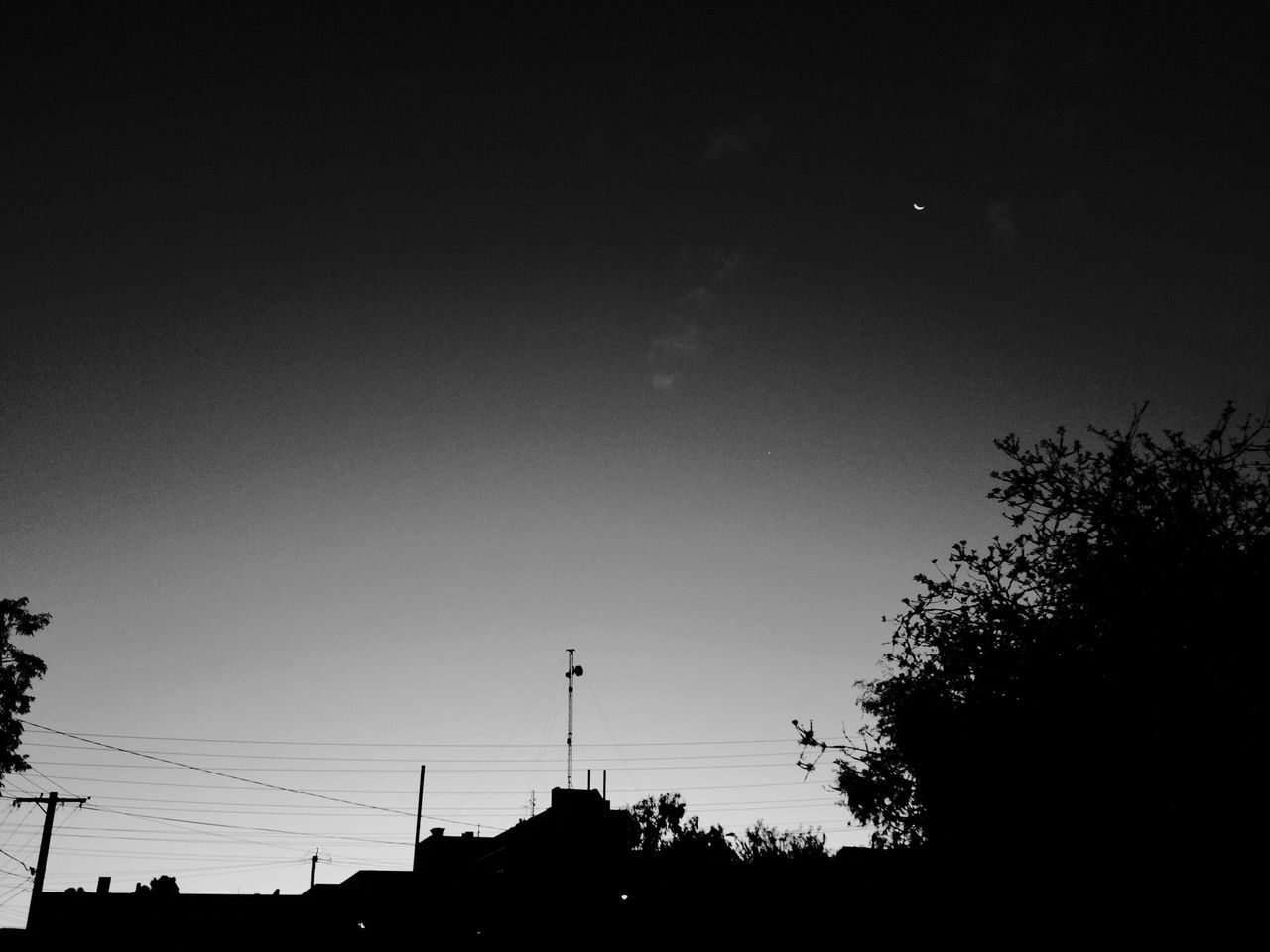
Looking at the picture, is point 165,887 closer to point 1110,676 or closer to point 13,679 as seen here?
point 13,679

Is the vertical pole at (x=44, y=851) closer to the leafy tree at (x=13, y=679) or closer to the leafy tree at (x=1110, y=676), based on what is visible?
the leafy tree at (x=13, y=679)

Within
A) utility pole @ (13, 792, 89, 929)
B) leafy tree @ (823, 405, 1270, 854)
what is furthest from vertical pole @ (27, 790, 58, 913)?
leafy tree @ (823, 405, 1270, 854)

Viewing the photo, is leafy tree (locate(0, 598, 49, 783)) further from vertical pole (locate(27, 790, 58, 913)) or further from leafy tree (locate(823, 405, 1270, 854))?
leafy tree (locate(823, 405, 1270, 854))

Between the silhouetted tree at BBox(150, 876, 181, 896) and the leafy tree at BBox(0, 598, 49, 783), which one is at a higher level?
the leafy tree at BBox(0, 598, 49, 783)

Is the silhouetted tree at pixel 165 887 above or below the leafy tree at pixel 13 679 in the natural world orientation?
below

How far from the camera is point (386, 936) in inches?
1329

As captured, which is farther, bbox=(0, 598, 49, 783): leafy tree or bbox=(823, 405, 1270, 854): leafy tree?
bbox=(0, 598, 49, 783): leafy tree

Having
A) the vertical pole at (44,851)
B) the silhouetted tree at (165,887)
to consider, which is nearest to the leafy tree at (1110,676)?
the silhouetted tree at (165,887)

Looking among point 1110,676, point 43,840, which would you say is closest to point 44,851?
point 43,840

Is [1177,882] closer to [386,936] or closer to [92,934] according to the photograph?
[92,934]

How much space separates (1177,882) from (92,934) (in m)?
31.3

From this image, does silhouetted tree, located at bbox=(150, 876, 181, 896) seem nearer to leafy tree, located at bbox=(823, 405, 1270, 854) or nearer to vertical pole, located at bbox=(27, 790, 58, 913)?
vertical pole, located at bbox=(27, 790, 58, 913)

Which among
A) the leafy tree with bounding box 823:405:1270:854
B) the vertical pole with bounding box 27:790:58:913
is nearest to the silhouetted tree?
the vertical pole with bounding box 27:790:58:913

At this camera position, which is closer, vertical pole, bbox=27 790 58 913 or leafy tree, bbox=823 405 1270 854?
leafy tree, bbox=823 405 1270 854
